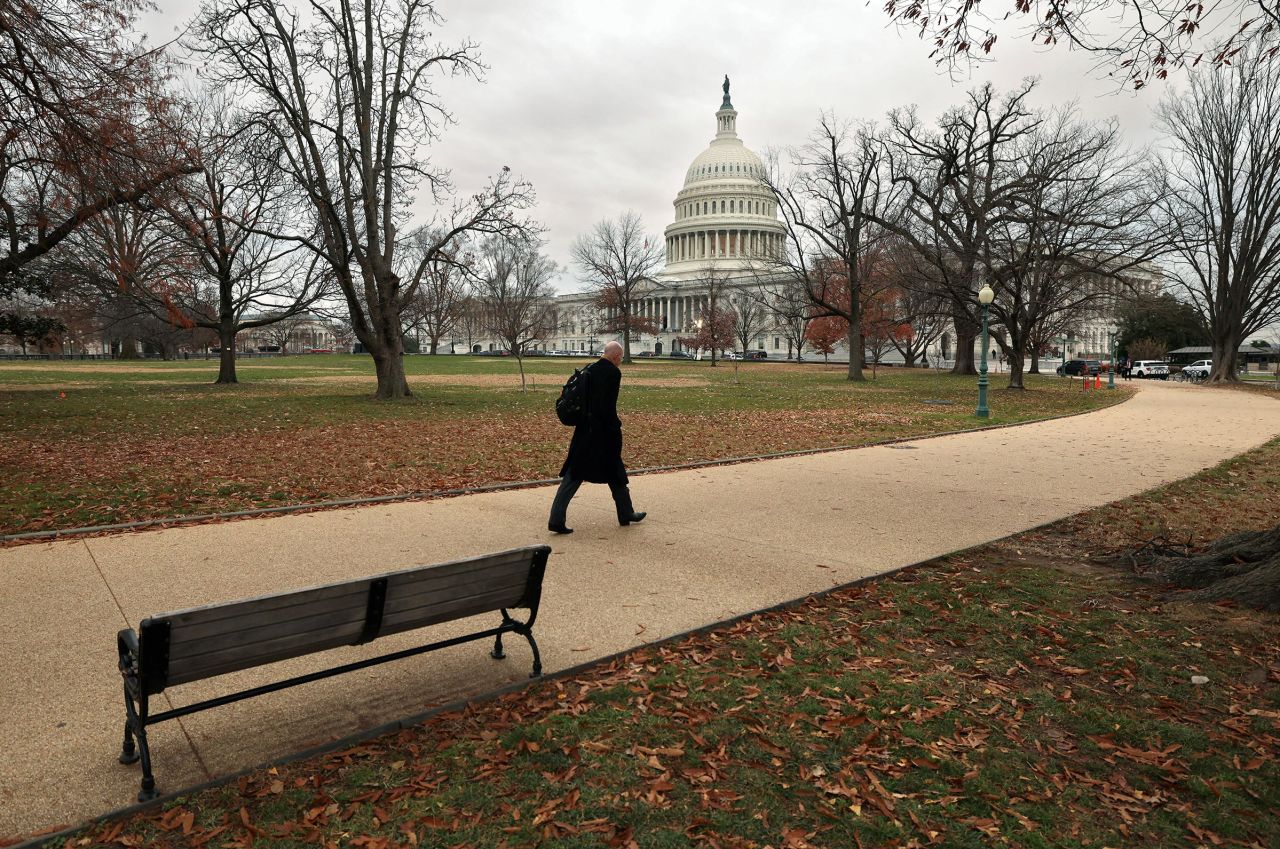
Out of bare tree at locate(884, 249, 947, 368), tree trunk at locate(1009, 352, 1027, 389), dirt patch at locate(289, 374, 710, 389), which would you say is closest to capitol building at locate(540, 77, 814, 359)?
bare tree at locate(884, 249, 947, 368)

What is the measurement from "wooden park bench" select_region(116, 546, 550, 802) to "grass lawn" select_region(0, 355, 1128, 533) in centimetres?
595

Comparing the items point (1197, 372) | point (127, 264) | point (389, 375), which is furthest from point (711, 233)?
point (127, 264)

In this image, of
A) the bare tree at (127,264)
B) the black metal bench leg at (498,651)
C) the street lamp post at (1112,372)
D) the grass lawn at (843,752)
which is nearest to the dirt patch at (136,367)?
the bare tree at (127,264)

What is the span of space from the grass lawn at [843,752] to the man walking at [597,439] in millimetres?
2689

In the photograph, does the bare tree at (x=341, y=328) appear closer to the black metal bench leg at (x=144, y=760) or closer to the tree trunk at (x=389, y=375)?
the tree trunk at (x=389, y=375)

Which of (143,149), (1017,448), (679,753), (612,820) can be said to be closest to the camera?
(612,820)

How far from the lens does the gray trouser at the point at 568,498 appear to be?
25.3 ft

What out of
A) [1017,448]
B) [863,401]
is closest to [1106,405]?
[863,401]

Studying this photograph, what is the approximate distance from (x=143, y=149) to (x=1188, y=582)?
1425cm

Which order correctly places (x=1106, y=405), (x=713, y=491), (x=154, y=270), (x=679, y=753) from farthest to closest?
(x=1106, y=405) < (x=154, y=270) < (x=713, y=491) < (x=679, y=753)

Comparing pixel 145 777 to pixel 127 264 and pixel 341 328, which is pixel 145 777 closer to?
pixel 127 264

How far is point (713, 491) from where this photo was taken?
1031 cm

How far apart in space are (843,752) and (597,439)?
4408 mm

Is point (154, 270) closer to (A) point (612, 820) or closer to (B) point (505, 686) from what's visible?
(B) point (505, 686)
